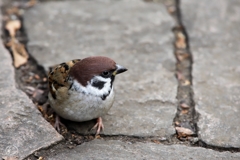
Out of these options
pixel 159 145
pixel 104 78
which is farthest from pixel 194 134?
pixel 104 78

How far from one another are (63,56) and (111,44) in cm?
50

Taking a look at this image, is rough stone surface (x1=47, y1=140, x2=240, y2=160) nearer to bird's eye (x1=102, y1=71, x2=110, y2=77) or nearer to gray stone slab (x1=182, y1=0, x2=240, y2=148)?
gray stone slab (x1=182, y1=0, x2=240, y2=148)

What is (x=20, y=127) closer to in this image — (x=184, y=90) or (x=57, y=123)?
(x=57, y=123)

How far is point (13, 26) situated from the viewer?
4.83 meters

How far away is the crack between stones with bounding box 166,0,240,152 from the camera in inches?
141

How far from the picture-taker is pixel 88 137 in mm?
3615

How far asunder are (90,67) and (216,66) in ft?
4.79

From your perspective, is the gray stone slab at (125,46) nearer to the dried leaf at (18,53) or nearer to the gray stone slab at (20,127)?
the dried leaf at (18,53)

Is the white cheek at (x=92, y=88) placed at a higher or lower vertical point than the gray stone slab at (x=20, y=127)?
higher

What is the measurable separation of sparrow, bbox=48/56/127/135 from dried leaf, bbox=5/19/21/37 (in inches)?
53.9

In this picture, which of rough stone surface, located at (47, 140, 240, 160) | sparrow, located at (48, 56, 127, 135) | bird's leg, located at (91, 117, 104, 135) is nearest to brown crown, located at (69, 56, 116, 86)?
sparrow, located at (48, 56, 127, 135)

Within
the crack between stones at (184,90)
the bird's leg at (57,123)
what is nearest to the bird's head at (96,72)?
the bird's leg at (57,123)

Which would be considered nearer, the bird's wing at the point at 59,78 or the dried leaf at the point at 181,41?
the bird's wing at the point at 59,78

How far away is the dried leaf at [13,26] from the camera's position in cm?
477
